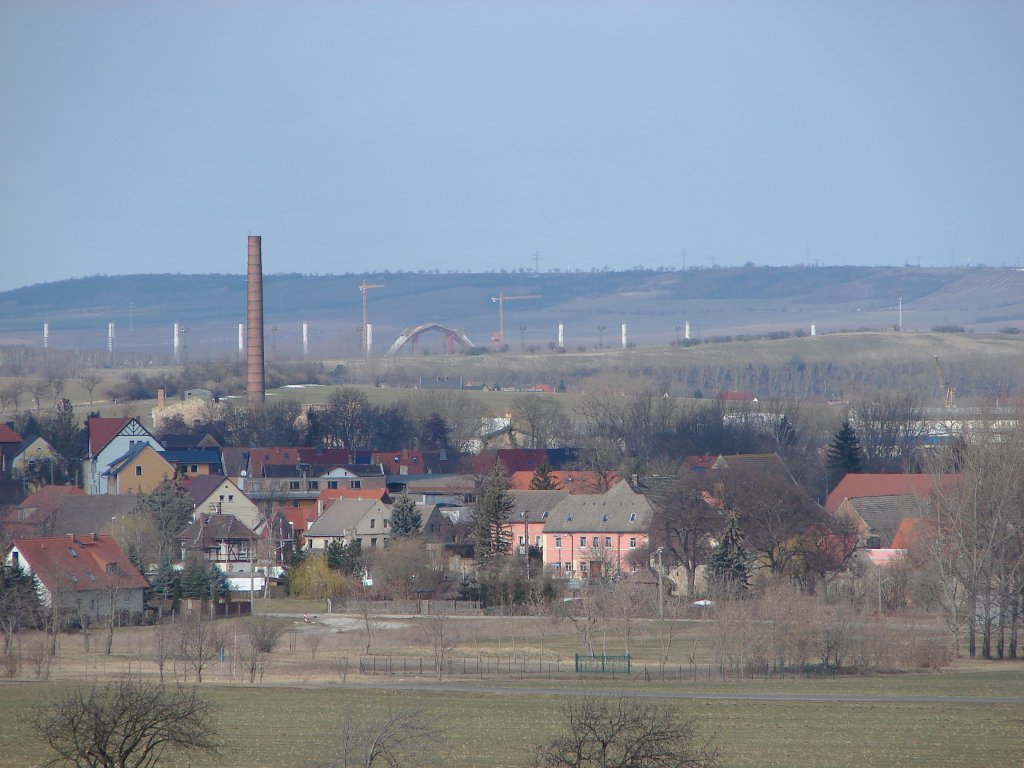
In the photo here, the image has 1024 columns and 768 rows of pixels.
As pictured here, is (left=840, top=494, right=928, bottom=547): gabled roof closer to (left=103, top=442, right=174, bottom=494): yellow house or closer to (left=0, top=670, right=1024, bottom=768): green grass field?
(left=0, top=670, right=1024, bottom=768): green grass field

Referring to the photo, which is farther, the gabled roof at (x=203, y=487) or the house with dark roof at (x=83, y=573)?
the gabled roof at (x=203, y=487)

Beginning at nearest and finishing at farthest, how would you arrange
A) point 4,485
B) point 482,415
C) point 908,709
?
point 908,709
point 4,485
point 482,415

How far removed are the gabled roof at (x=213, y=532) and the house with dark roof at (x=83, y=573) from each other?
11.4 meters

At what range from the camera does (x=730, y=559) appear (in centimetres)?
5494

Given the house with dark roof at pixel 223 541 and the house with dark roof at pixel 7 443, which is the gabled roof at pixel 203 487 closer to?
the house with dark roof at pixel 223 541

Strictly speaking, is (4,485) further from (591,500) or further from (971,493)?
(971,493)

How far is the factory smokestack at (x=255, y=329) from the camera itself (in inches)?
4756

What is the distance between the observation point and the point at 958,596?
156 feet

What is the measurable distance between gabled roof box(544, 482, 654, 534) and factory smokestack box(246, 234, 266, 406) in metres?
53.9

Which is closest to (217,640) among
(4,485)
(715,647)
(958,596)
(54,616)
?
(54,616)

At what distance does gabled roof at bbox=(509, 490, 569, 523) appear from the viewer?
71.1 meters

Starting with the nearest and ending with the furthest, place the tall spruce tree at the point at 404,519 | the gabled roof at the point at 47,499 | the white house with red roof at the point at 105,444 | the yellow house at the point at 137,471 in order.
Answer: the tall spruce tree at the point at 404,519
the gabled roof at the point at 47,499
the yellow house at the point at 137,471
the white house with red roof at the point at 105,444

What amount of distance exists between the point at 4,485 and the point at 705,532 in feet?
145

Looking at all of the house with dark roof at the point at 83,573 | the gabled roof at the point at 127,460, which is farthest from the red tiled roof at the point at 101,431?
the house with dark roof at the point at 83,573
